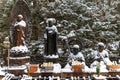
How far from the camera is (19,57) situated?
36.6ft

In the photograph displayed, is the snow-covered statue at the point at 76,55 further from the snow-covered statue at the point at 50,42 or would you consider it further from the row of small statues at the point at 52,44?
the snow-covered statue at the point at 50,42

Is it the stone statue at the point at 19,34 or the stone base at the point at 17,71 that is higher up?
the stone statue at the point at 19,34

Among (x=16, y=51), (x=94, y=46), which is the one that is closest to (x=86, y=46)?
(x=94, y=46)

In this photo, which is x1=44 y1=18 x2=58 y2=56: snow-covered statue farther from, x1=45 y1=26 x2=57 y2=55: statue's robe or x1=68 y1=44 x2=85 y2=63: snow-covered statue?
x1=68 y1=44 x2=85 y2=63: snow-covered statue

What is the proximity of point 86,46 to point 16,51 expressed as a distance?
21.3 feet

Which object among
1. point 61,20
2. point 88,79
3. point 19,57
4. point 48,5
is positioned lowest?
point 88,79

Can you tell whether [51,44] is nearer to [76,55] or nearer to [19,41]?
[76,55]

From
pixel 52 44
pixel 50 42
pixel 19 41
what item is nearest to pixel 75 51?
pixel 52 44

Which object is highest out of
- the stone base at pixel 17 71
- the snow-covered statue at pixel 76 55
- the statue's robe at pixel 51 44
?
the statue's robe at pixel 51 44

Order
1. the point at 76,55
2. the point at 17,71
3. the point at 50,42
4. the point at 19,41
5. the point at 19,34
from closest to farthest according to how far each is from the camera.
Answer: the point at 17,71 < the point at 76,55 < the point at 50,42 < the point at 19,41 < the point at 19,34

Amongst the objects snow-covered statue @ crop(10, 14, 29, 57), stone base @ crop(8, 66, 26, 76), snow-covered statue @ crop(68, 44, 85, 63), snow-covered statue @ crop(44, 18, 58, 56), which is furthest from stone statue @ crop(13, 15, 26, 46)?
snow-covered statue @ crop(68, 44, 85, 63)

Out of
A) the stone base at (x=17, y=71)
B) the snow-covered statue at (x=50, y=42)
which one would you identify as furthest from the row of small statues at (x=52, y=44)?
the stone base at (x=17, y=71)

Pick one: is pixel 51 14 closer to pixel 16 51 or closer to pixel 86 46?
pixel 86 46

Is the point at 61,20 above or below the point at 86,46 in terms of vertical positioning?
above
